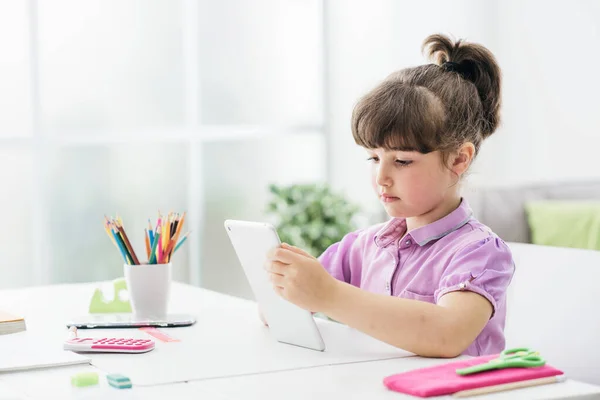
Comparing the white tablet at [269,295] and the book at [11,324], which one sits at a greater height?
the white tablet at [269,295]

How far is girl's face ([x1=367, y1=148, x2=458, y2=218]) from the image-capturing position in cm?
141

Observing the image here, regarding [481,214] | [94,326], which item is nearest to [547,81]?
[481,214]

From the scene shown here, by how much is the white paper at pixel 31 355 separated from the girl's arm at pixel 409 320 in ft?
1.13

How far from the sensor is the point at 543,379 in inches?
42.1

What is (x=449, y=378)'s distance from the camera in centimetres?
106

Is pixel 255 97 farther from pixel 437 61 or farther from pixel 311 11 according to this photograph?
pixel 437 61

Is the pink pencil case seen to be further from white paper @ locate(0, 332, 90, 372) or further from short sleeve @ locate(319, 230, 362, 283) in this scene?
short sleeve @ locate(319, 230, 362, 283)

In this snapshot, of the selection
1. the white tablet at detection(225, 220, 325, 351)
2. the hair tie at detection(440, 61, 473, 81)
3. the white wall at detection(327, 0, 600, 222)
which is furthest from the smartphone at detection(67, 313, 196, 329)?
the white wall at detection(327, 0, 600, 222)

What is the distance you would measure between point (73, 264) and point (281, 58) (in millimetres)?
1417

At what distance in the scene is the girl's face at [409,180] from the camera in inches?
55.7

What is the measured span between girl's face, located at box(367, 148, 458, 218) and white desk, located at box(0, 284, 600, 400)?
0.22 metres

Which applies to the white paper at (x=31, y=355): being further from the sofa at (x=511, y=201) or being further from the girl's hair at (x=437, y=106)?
the sofa at (x=511, y=201)

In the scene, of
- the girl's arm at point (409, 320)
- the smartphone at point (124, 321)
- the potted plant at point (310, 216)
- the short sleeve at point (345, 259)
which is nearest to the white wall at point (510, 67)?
the potted plant at point (310, 216)

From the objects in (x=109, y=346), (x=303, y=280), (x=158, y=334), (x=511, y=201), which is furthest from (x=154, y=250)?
(x=511, y=201)
